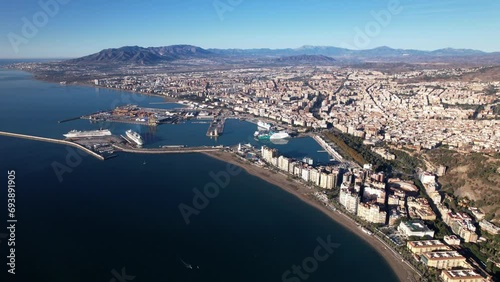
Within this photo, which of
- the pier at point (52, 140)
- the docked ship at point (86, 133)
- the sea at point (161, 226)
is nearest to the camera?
the sea at point (161, 226)

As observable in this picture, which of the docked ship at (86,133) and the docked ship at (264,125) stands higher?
the docked ship at (86,133)

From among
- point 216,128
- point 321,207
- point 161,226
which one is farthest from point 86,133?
point 321,207

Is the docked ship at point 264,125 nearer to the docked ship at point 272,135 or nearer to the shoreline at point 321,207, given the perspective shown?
the docked ship at point 272,135

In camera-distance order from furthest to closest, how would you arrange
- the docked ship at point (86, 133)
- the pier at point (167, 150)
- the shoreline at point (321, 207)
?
the docked ship at point (86, 133) < the pier at point (167, 150) < the shoreline at point (321, 207)

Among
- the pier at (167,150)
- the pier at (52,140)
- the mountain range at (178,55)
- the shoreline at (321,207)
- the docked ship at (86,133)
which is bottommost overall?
the shoreline at (321,207)

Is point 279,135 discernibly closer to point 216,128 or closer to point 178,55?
point 216,128

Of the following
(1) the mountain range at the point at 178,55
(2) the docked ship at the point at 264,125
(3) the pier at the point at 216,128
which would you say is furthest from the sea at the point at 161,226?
(1) the mountain range at the point at 178,55

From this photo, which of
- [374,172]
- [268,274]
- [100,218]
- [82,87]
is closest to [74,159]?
[100,218]

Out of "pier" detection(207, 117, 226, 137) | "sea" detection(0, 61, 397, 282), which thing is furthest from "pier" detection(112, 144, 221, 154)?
"pier" detection(207, 117, 226, 137)
